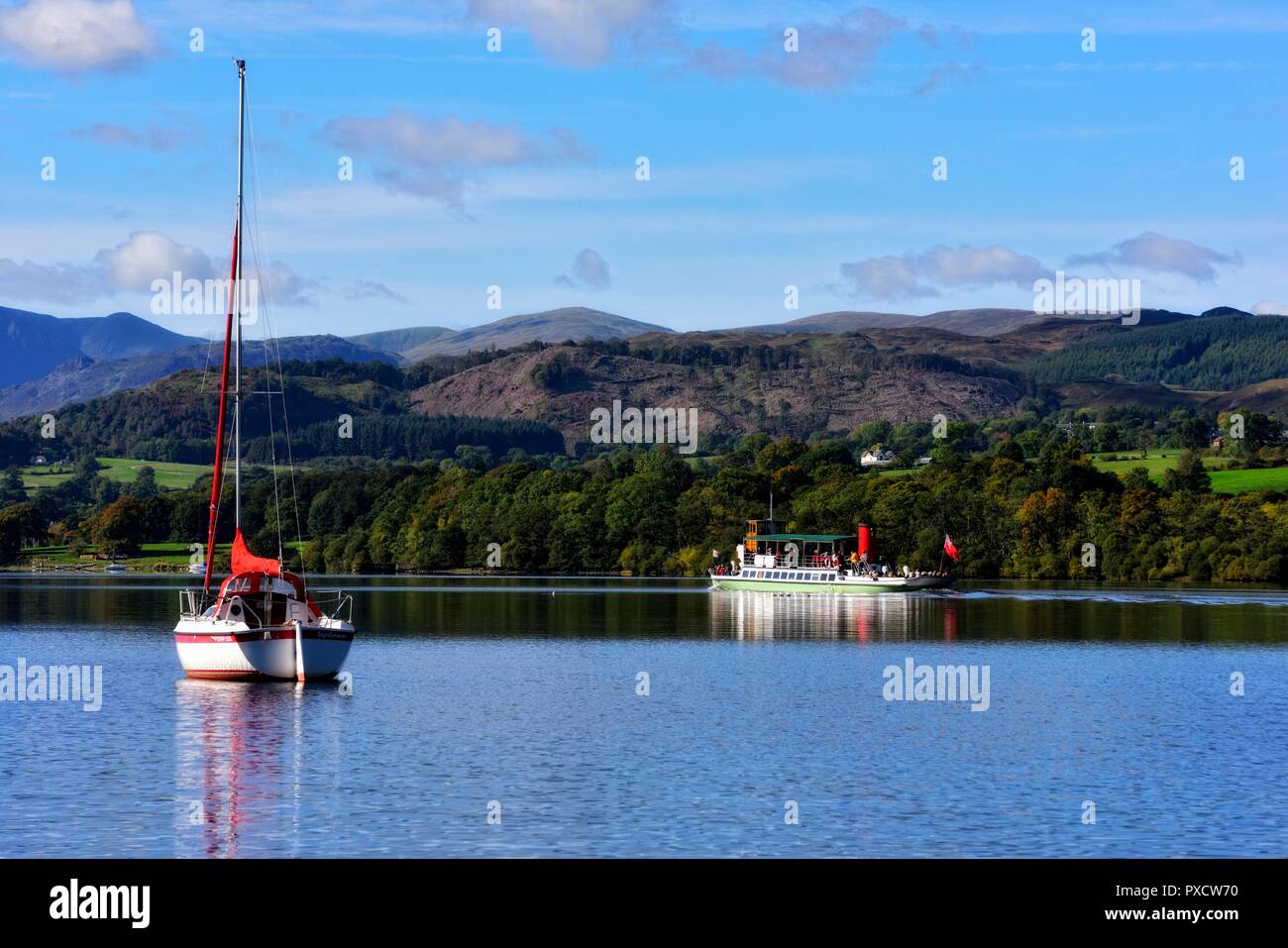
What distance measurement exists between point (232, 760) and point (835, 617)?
8398 cm

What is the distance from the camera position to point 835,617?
128125 millimetres

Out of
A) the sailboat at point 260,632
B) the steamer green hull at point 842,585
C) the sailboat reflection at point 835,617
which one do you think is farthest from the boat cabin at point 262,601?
the steamer green hull at point 842,585

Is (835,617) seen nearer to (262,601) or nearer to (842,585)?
(842,585)

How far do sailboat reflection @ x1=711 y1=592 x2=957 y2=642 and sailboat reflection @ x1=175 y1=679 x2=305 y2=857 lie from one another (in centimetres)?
4710

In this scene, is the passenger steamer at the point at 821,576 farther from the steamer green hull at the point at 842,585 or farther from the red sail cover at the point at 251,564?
the red sail cover at the point at 251,564

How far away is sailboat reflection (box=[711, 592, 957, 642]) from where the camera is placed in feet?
353

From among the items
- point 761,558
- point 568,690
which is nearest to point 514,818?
point 568,690

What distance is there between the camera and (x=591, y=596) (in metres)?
166

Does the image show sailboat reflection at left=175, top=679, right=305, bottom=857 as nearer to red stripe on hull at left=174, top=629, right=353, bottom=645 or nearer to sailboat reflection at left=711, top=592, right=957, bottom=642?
red stripe on hull at left=174, top=629, right=353, bottom=645

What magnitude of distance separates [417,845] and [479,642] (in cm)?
6164

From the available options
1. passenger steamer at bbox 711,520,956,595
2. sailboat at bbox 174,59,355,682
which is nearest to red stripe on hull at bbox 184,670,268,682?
sailboat at bbox 174,59,355,682
